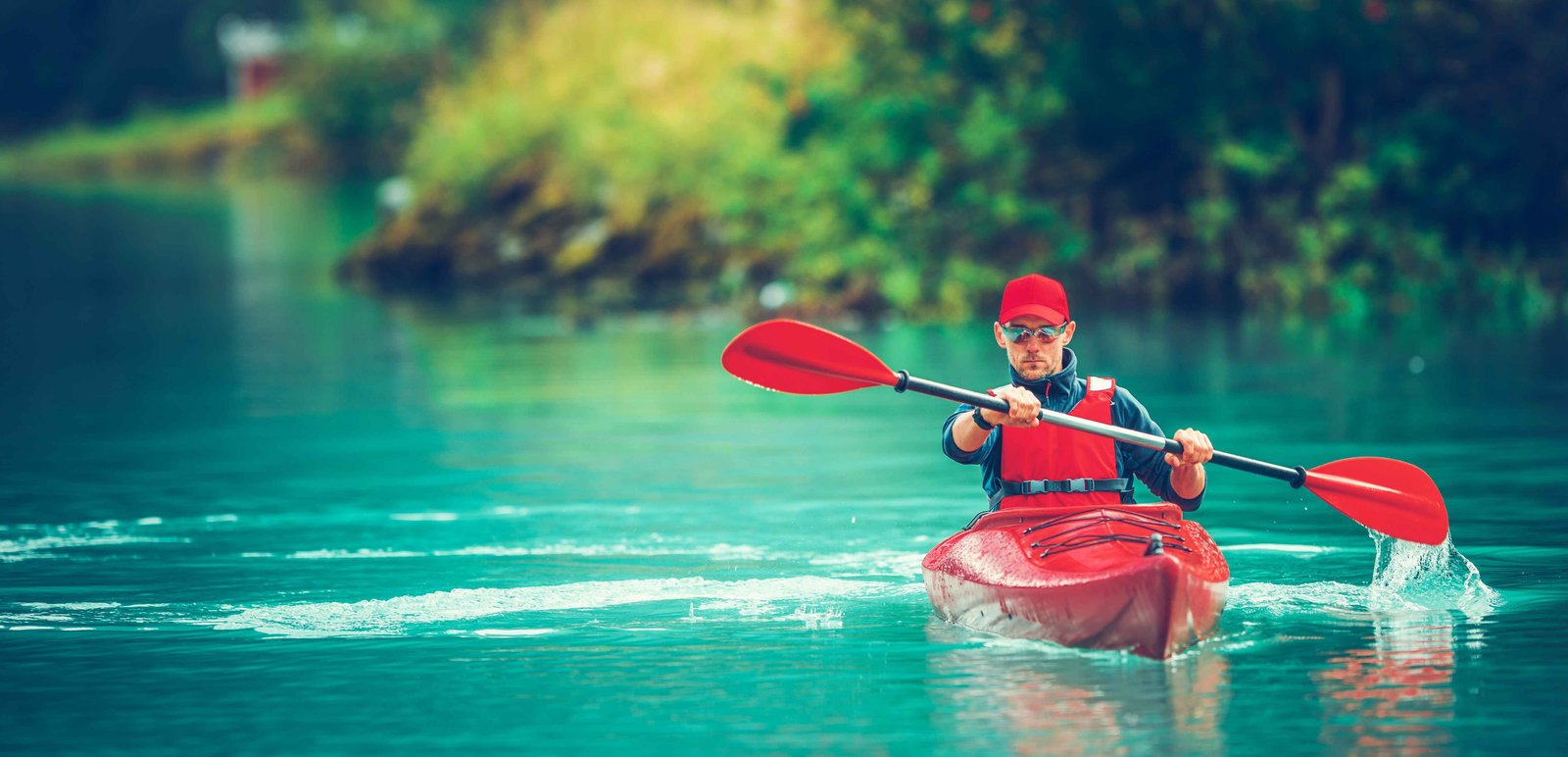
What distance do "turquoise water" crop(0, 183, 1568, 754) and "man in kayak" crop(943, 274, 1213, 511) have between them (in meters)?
0.53

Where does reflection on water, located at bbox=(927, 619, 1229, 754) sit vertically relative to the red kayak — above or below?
below

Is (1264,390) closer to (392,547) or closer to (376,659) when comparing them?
(392,547)

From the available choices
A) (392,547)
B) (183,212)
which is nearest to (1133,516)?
(392,547)

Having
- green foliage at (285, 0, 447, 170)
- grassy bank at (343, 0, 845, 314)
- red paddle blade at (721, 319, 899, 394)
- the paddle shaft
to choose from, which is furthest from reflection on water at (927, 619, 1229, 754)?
green foliage at (285, 0, 447, 170)

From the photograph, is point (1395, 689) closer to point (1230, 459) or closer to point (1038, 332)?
point (1230, 459)

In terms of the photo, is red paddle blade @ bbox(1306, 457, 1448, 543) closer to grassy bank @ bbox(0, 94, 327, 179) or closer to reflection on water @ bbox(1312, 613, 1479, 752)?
reflection on water @ bbox(1312, 613, 1479, 752)

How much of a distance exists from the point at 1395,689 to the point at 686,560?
11.1 ft

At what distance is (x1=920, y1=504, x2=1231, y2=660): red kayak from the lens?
6.76m

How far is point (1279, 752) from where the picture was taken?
19.0 feet

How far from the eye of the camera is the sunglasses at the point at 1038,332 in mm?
7340

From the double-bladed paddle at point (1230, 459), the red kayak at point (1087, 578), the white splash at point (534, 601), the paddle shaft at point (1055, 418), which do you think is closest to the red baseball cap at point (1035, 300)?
the paddle shaft at point (1055, 418)

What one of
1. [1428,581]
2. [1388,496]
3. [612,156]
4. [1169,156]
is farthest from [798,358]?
[612,156]

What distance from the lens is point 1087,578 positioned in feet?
22.6

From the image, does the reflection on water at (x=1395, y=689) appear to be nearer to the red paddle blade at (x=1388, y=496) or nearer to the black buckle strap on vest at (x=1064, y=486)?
the red paddle blade at (x=1388, y=496)
